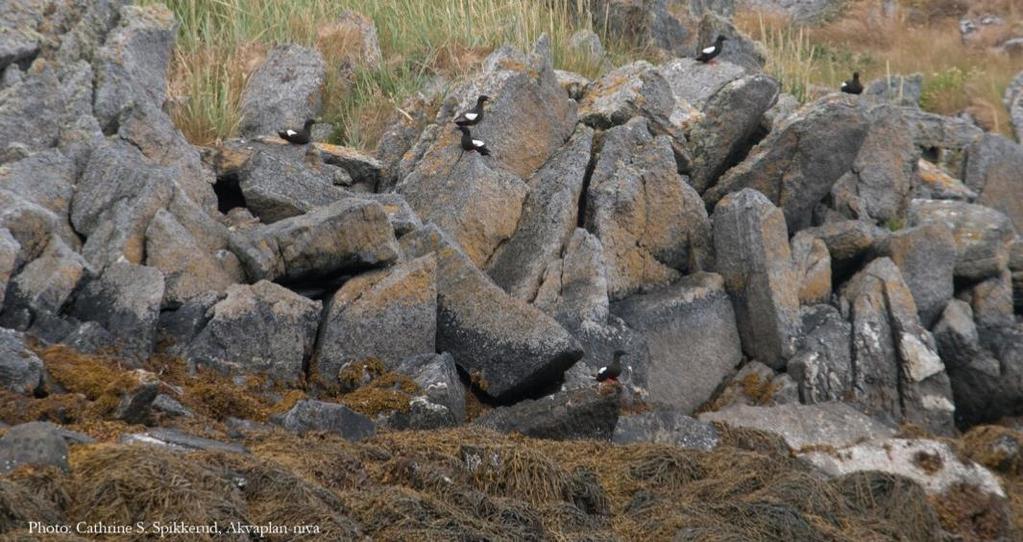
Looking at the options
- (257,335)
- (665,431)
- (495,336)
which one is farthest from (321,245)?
(665,431)

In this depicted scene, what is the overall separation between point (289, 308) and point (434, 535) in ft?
15.8

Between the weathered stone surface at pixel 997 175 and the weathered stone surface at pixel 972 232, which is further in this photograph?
the weathered stone surface at pixel 997 175

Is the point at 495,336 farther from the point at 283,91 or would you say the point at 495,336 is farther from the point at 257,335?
the point at 283,91

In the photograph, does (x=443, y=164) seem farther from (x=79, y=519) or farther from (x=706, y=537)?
(x=79, y=519)

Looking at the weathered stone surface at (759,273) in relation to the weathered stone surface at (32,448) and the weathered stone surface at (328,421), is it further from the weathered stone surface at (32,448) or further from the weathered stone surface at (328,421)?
the weathered stone surface at (32,448)

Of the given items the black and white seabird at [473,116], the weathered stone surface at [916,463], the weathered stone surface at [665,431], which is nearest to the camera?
the weathered stone surface at [665,431]

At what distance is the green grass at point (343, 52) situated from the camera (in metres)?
18.2

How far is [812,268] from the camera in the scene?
1727 centimetres

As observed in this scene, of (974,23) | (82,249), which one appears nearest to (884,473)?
(82,249)

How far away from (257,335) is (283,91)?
21.2ft

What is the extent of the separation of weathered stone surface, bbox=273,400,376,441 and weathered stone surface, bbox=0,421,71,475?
2.66 m

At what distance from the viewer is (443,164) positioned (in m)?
16.6

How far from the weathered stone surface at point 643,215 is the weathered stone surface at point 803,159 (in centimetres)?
141

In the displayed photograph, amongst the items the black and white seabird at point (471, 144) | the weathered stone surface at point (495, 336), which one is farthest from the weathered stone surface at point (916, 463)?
the black and white seabird at point (471, 144)
